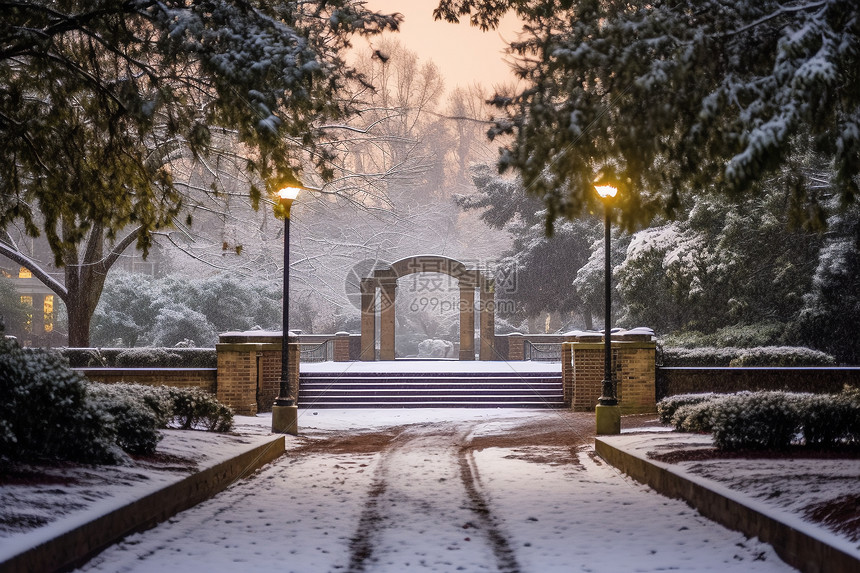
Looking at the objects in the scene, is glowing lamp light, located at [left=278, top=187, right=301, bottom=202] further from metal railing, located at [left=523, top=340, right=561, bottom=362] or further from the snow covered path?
metal railing, located at [left=523, top=340, right=561, bottom=362]

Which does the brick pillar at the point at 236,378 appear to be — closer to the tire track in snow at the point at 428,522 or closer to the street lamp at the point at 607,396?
the tire track in snow at the point at 428,522

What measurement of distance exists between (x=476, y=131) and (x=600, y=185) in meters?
43.5

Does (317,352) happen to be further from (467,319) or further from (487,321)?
(487,321)

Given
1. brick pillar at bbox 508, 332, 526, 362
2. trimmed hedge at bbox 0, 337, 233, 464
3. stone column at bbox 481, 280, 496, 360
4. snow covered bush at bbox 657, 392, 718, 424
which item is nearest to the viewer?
trimmed hedge at bbox 0, 337, 233, 464

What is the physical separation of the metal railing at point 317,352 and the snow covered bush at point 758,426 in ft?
79.5

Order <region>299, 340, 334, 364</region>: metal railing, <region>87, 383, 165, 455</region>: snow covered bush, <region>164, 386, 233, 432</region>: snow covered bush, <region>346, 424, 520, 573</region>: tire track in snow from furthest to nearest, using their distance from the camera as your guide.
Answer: <region>299, 340, 334, 364</region>: metal railing → <region>164, 386, 233, 432</region>: snow covered bush → <region>87, 383, 165, 455</region>: snow covered bush → <region>346, 424, 520, 573</region>: tire track in snow

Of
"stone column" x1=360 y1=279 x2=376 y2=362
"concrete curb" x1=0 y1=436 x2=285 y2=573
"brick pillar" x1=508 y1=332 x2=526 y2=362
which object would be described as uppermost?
"stone column" x1=360 y1=279 x2=376 y2=362

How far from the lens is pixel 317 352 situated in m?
36.0

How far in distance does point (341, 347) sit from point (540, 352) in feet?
28.8

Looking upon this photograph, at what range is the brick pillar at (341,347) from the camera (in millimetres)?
33562

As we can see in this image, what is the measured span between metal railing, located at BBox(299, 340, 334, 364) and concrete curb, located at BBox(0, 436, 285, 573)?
23.1 metres

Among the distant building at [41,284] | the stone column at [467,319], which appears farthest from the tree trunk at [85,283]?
the distant building at [41,284]

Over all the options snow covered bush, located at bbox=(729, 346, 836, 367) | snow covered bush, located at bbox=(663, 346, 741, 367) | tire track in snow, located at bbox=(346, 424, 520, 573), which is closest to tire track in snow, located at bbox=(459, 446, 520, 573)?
tire track in snow, located at bbox=(346, 424, 520, 573)

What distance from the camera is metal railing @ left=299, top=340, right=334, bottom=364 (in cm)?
3378
